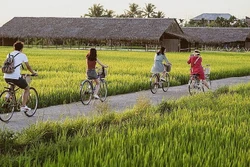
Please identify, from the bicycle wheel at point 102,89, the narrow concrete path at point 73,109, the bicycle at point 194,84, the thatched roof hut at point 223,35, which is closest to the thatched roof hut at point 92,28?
the thatched roof hut at point 223,35

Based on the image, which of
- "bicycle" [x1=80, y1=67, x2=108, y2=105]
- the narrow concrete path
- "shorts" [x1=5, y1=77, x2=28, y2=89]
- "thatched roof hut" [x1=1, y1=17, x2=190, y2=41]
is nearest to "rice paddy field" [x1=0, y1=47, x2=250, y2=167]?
the narrow concrete path

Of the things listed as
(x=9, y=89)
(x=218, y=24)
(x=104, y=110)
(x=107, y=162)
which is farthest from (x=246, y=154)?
(x=218, y=24)

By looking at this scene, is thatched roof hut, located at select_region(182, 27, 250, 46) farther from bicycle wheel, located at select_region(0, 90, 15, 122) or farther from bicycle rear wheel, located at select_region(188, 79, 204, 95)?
bicycle wheel, located at select_region(0, 90, 15, 122)

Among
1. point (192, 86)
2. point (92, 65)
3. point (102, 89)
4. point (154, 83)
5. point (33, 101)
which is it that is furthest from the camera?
point (154, 83)

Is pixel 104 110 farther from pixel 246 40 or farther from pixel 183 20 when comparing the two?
pixel 183 20

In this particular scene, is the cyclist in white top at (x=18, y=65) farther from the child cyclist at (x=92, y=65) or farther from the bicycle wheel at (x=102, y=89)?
the bicycle wheel at (x=102, y=89)

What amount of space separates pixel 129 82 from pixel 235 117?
20.9ft

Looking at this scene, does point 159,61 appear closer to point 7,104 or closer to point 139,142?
point 7,104

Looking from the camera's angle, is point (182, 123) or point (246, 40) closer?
point (182, 123)

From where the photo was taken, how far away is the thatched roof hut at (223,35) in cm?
5950

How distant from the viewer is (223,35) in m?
60.5

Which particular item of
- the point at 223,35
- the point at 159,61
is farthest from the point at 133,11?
the point at 159,61

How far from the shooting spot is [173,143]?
5.17 metres

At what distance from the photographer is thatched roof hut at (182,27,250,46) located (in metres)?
59.5
